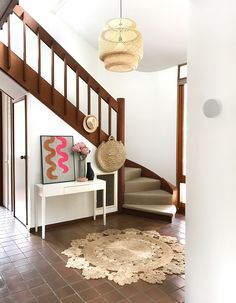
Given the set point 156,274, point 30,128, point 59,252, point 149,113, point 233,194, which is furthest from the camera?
point 149,113

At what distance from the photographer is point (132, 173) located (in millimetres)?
5402

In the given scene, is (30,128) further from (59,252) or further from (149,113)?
(149,113)

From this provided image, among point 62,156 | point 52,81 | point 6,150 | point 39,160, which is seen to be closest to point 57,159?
point 62,156

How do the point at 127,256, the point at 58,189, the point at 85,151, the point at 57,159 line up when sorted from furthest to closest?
the point at 85,151, the point at 57,159, the point at 58,189, the point at 127,256

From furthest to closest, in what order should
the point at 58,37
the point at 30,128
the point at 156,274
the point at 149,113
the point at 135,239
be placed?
1. the point at 149,113
2. the point at 58,37
3. the point at 30,128
4. the point at 135,239
5. the point at 156,274

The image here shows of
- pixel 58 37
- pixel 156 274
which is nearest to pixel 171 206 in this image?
pixel 156 274

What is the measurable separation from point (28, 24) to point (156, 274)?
143 inches

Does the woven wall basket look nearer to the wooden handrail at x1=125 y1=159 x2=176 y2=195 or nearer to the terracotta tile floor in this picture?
the wooden handrail at x1=125 y1=159 x2=176 y2=195

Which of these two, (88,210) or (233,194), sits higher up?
(233,194)

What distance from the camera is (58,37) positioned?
512cm

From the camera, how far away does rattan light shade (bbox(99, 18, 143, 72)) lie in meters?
2.67

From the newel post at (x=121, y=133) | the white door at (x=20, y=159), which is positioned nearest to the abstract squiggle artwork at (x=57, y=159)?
the white door at (x=20, y=159)

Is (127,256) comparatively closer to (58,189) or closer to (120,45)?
(58,189)

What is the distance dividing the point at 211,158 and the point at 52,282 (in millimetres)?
1876
